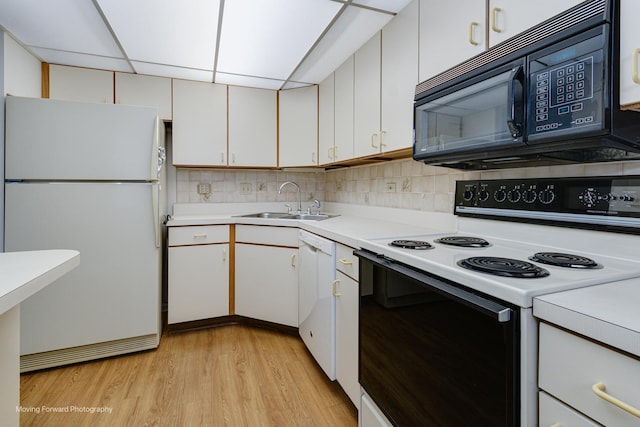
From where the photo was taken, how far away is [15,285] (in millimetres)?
831

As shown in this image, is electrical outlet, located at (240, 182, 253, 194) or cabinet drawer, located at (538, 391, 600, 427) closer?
cabinet drawer, located at (538, 391, 600, 427)

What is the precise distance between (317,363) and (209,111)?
2.10m

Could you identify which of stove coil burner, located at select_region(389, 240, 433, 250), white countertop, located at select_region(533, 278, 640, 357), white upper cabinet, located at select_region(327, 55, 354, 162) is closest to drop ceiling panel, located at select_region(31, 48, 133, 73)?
white upper cabinet, located at select_region(327, 55, 354, 162)

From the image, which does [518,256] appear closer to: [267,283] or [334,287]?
[334,287]

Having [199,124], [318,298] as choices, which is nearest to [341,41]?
[199,124]

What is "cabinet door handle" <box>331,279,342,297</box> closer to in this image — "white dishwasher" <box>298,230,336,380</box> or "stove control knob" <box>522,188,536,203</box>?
"white dishwasher" <box>298,230,336,380</box>

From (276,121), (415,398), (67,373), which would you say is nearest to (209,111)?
(276,121)

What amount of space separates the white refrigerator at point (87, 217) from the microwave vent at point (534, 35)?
5.92 feet

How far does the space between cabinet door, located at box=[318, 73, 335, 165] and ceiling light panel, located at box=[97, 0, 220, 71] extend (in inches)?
34.1

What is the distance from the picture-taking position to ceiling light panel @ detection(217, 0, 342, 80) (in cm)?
164

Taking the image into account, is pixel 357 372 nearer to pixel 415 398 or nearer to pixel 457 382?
pixel 415 398

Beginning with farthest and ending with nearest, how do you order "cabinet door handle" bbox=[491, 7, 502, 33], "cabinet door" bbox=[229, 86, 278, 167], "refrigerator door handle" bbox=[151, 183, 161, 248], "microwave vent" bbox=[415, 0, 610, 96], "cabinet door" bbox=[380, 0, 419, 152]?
"cabinet door" bbox=[229, 86, 278, 167] → "refrigerator door handle" bbox=[151, 183, 161, 248] → "cabinet door" bbox=[380, 0, 419, 152] → "cabinet door handle" bbox=[491, 7, 502, 33] → "microwave vent" bbox=[415, 0, 610, 96]

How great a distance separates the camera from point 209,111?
267 centimetres

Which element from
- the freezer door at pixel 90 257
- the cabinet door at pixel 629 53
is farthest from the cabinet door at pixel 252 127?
the cabinet door at pixel 629 53
